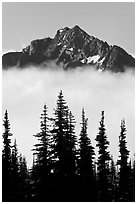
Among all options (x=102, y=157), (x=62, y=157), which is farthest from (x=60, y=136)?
(x=102, y=157)

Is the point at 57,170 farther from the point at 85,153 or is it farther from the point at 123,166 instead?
the point at 123,166

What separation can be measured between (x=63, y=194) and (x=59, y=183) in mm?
1174

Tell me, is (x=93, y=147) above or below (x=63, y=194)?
above

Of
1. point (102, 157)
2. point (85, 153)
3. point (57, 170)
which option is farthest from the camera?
point (102, 157)

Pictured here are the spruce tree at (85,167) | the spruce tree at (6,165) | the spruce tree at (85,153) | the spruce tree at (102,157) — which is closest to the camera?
the spruce tree at (6,165)

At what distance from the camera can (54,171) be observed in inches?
1677

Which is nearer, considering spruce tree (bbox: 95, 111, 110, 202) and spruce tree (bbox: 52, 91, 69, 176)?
spruce tree (bbox: 52, 91, 69, 176)

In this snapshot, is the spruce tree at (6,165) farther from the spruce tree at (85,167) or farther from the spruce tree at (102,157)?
the spruce tree at (102,157)

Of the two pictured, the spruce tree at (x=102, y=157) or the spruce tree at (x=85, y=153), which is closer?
the spruce tree at (x=85, y=153)

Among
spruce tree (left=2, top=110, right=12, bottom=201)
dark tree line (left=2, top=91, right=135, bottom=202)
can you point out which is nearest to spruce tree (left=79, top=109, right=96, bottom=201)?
dark tree line (left=2, top=91, right=135, bottom=202)

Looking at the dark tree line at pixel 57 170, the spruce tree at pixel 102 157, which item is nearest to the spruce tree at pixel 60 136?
the dark tree line at pixel 57 170

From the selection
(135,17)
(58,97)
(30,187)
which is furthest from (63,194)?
(135,17)

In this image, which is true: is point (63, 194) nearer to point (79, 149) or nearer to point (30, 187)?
point (30, 187)

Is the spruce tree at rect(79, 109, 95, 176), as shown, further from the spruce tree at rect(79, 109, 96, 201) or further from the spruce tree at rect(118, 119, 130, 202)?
the spruce tree at rect(118, 119, 130, 202)
